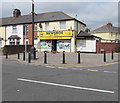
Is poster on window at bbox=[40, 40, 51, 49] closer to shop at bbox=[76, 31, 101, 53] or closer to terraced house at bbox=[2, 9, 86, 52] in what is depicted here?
terraced house at bbox=[2, 9, 86, 52]

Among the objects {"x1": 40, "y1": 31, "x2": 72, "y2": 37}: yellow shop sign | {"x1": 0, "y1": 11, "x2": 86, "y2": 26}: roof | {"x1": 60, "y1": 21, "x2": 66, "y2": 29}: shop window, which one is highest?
{"x1": 0, "y1": 11, "x2": 86, "y2": 26}: roof

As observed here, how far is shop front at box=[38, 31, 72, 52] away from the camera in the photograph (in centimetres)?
2609

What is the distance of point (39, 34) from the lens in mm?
28203

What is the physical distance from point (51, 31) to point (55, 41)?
6.94ft

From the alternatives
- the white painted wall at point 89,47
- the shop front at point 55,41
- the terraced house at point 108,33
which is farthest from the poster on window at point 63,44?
the terraced house at point 108,33

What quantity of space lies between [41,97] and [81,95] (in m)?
1.24

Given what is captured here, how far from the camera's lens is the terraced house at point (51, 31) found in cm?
2588

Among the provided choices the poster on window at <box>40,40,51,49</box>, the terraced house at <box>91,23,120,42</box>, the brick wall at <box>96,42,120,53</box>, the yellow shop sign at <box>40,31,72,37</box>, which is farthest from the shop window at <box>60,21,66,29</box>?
the terraced house at <box>91,23,120,42</box>

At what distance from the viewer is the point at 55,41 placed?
91.1 ft

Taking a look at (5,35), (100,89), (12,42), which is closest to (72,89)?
(100,89)

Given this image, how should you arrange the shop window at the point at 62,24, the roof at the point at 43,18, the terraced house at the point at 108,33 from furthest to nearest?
the terraced house at the point at 108,33
the roof at the point at 43,18
the shop window at the point at 62,24

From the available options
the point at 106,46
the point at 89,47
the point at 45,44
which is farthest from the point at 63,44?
the point at 106,46

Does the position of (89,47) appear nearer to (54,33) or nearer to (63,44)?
(63,44)

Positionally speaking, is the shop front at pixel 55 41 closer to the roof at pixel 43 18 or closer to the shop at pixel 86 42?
the shop at pixel 86 42
